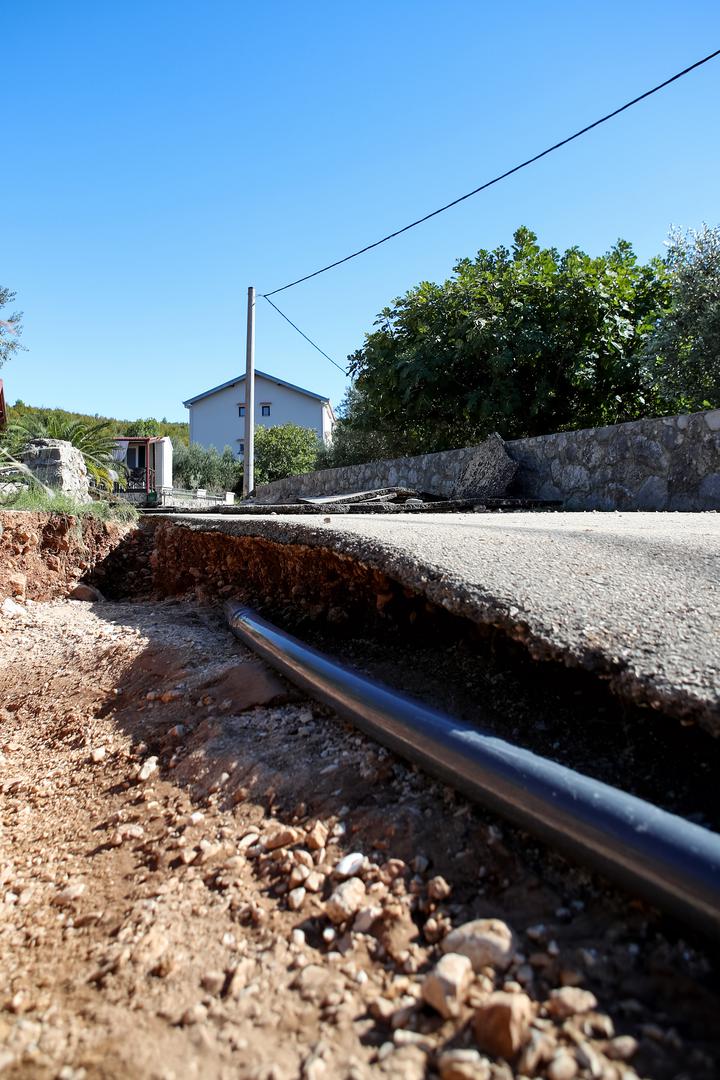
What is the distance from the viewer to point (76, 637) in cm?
333

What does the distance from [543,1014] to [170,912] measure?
30.4 inches

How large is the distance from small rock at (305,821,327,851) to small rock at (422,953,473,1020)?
0.45 metres

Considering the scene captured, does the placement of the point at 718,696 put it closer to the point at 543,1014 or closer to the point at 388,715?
the point at 543,1014

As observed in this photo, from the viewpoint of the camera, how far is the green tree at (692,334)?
8.11 m

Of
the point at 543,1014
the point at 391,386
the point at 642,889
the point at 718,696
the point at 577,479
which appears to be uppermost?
the point at 391,386

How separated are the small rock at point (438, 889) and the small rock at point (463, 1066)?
336 millimetres

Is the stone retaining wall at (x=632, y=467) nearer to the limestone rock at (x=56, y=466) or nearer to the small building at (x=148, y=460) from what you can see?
the limestone rock at (x=56, y=466)

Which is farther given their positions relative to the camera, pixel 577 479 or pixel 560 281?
pixel 560 281

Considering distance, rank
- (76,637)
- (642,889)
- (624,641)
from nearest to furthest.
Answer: (642,889), (624,641), (76,637)

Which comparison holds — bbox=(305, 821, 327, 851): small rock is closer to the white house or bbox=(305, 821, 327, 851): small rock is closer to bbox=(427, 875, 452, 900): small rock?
bbox=(427, 875, 452, 900): small rock

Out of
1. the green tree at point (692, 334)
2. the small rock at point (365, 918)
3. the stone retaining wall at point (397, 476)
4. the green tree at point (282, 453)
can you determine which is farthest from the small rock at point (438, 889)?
the green tree at point (282, 453)

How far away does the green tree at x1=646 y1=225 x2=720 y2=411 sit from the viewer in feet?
26.6

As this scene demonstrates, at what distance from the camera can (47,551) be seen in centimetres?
464

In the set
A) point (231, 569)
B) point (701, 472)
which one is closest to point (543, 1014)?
point (231, 569)
